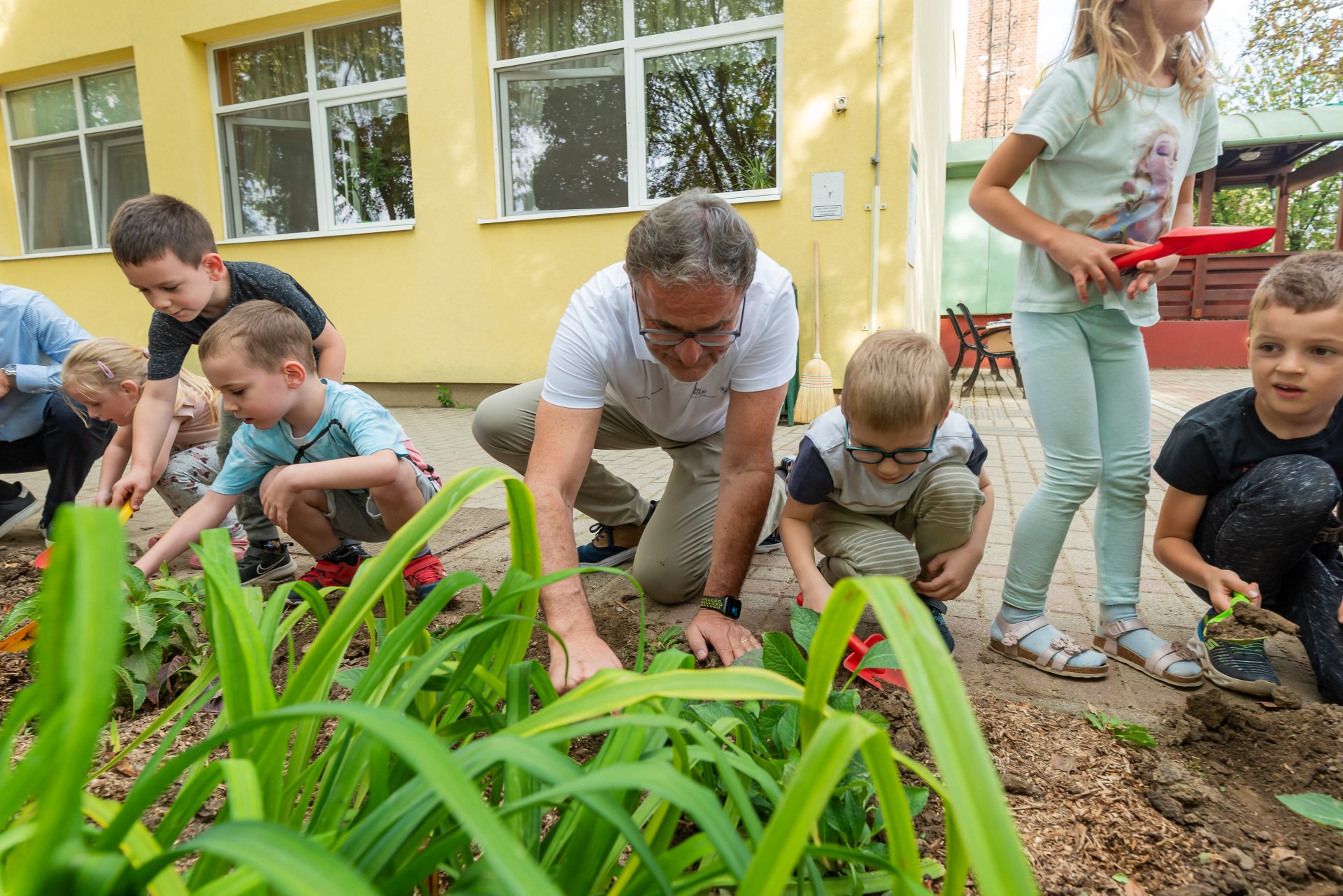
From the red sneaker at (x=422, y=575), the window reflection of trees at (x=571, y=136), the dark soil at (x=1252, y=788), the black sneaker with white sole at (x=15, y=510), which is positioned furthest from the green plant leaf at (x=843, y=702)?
the window reflection of trees at (x=571, y=136)

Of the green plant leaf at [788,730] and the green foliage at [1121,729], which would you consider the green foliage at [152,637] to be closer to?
the green plant leaf at [788,730]

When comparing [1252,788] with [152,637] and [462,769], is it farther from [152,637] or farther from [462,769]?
[152,637]

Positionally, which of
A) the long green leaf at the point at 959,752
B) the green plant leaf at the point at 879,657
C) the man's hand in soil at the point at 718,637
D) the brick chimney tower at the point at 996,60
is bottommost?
the man's hand in soil at the point at 718,637

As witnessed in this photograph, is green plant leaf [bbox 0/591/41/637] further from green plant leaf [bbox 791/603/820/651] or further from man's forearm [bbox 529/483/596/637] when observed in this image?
green plant leaf [bbox 791/603/820/651]

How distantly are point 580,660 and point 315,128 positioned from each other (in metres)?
8.38

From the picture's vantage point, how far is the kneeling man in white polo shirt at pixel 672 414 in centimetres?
167

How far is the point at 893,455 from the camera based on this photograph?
6.10 ft

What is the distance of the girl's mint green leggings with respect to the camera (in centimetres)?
197

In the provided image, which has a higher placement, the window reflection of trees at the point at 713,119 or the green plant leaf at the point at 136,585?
the window reflection of trees at the point at 713,119

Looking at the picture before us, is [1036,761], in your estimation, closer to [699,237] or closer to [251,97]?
[699,237]

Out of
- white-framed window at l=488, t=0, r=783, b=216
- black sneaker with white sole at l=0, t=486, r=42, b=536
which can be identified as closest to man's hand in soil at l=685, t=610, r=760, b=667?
black sneaker with white sole at l=0, t=486, r=42, b=536

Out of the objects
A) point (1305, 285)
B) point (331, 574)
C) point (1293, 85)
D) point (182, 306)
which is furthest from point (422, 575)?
point (1293, 85)

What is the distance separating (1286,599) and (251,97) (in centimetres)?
984

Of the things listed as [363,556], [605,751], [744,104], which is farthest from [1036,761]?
[744,104]
